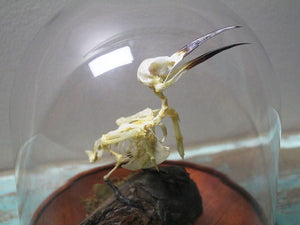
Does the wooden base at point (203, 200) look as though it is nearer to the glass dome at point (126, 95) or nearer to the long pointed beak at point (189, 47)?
the glass dome at point (126, 95)

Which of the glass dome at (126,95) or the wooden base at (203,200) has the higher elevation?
the glass dome at (126,95)

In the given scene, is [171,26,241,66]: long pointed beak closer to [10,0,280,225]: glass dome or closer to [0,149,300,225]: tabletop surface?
[10,0,280,225]: glass dome

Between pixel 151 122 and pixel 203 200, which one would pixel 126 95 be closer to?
pixel 151 122

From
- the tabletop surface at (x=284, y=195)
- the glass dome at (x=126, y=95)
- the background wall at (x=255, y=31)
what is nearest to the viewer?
the glass dome at (x=126, y=95)

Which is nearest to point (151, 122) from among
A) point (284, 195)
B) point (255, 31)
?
point (284, 195)

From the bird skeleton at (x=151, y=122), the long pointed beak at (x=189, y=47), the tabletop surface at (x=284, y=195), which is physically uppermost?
the long pointed beak at (x=189, y=47)

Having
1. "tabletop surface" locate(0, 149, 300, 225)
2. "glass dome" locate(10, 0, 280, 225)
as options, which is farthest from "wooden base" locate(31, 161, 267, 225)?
"tabletop surface" locate(0, 149, 300, 225)

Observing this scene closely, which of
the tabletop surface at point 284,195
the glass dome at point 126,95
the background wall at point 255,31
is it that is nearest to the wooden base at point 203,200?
the glass dome at point 126,95
